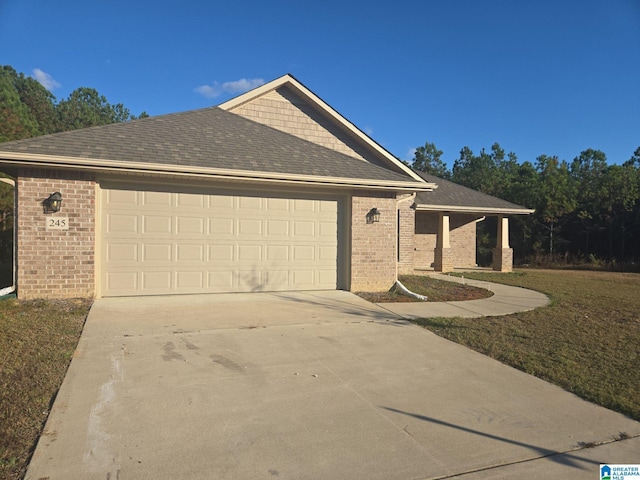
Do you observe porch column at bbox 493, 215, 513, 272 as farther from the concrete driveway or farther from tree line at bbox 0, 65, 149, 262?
tree line at bbox 0, 65, 149, 262

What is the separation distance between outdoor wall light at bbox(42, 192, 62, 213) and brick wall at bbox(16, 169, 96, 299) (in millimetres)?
77

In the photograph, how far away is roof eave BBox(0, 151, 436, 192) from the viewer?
7707 mm

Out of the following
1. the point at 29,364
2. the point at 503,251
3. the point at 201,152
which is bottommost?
the point at 29,364

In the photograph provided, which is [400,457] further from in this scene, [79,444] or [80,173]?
[80,173]

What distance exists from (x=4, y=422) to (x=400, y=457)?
10.4 feet

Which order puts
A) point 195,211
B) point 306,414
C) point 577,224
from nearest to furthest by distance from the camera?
point 306,414 → point 195,211 → point 577,224

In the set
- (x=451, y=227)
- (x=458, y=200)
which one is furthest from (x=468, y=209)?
(x=451, y=227)

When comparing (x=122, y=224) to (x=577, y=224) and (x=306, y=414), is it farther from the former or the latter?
(x=577, y=224)

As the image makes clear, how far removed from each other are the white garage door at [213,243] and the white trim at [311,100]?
10.6ft

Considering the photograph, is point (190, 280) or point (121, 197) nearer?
point (121, 197)

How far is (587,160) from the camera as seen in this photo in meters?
64.9

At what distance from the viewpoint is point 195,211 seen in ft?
30.0

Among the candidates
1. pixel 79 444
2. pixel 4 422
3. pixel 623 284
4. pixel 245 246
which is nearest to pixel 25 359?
pixel 4 422

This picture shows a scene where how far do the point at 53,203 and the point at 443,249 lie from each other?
14305 mm
